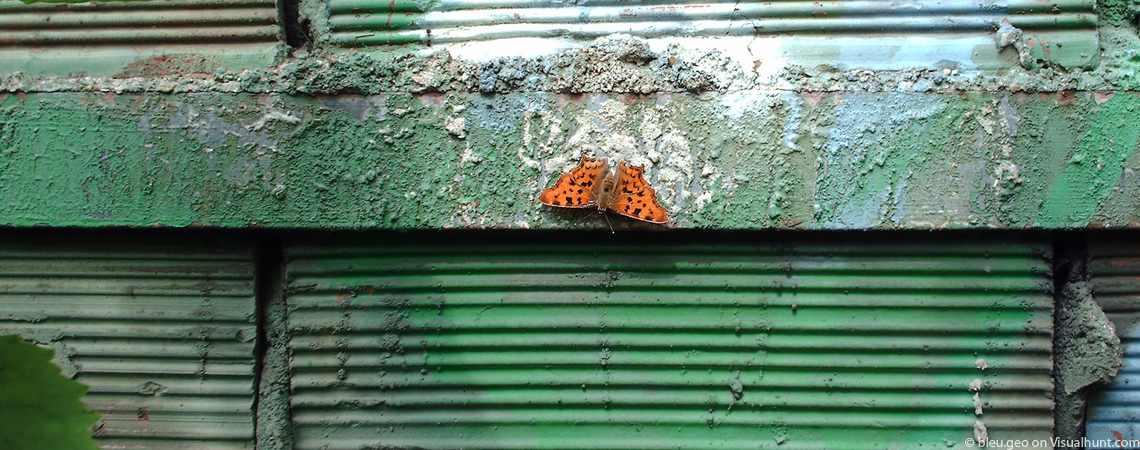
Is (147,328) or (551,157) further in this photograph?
(147,328)

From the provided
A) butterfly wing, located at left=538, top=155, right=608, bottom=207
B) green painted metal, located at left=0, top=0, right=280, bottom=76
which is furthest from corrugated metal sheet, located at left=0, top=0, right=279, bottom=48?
butterfly wing, located at left=538, top=155, right=608, bottom=207

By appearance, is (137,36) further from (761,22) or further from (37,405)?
(761,22)

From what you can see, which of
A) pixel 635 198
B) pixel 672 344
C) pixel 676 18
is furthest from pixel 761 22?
pixel 672 344

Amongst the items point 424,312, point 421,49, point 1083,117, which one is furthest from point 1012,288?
point 421,49

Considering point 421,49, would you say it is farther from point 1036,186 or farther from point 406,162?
point 1036,186

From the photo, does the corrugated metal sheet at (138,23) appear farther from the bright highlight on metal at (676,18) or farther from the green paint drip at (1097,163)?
the green paint drip at (1097,163)

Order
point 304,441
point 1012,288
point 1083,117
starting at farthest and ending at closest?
point 304,441, point 1012,288, point 1083,117
